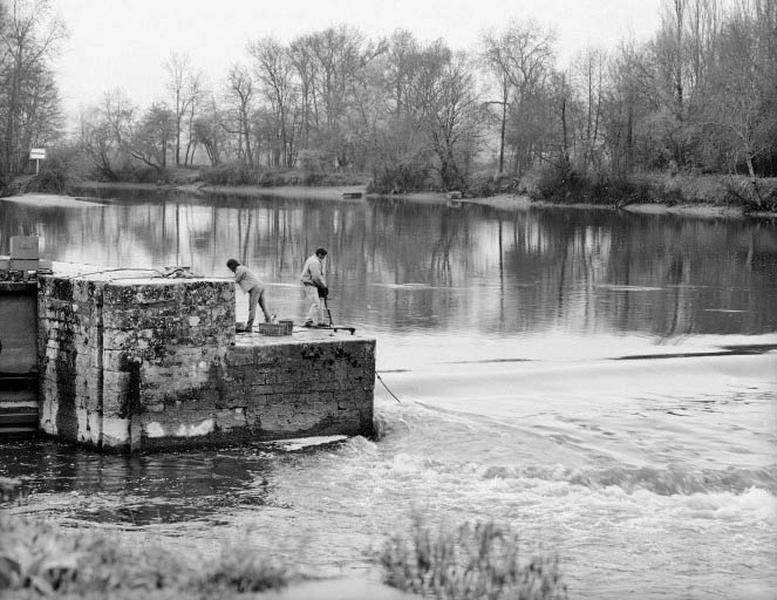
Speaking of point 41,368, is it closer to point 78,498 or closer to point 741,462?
A: point 78,498

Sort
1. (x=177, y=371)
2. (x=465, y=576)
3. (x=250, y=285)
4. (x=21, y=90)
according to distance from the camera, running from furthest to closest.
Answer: (x=21, y=90)
(x=250, y=285)
(x=177, y=371)
(x=465, y=576)

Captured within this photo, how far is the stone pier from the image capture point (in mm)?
17859

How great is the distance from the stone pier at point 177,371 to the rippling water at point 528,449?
1.43 feet

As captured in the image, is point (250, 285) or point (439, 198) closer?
point (250, 285)

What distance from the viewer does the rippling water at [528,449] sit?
14.4 m

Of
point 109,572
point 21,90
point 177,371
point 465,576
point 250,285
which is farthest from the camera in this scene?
point 21,90

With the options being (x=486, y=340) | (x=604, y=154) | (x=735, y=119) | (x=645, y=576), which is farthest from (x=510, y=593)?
(x=604, y=154)

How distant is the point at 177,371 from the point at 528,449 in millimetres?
5368

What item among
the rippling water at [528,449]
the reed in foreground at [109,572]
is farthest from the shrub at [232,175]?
the reed in foreground at [109,572]

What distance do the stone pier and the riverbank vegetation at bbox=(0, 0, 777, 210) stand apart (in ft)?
199

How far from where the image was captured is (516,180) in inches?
3994

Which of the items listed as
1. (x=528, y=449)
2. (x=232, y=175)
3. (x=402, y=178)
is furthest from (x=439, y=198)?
(x=528, y=449)

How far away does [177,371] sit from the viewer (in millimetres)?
18156

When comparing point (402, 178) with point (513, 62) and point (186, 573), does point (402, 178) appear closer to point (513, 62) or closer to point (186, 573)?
point (513, 62)
